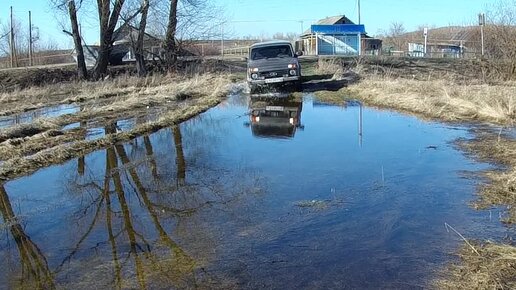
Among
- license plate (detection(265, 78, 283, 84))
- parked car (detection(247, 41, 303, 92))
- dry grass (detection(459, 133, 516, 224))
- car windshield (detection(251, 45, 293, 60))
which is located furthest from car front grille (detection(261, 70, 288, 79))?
dry grass (detection(459, 133, 516, 224))

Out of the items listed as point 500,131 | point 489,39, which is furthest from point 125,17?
point 500,131

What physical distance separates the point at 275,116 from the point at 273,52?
8.14 m

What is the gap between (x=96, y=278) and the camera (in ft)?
15.6

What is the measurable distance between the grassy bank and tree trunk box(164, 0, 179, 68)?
35.7 feet

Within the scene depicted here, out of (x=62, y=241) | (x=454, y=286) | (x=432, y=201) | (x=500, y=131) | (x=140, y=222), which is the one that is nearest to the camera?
(x=454, y=286)

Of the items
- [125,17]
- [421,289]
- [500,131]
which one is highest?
[125,17]

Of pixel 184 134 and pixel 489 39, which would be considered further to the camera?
pixel 489 39

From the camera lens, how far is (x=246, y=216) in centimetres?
646

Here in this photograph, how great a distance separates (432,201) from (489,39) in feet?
70.1

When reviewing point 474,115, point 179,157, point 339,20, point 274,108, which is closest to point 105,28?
point 274,108

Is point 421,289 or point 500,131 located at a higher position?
point 500,131

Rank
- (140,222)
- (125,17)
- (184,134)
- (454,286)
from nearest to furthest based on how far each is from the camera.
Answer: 1. (454,286)
2. (140,222)
3. (184,134)
4. (125,17)

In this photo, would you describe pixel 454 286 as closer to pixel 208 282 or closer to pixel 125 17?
pixel 208 282

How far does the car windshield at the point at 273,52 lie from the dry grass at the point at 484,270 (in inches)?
752
